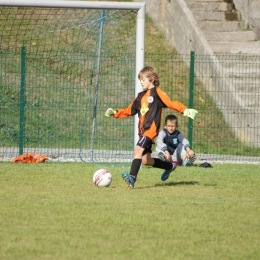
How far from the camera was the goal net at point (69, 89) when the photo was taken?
43.2ft

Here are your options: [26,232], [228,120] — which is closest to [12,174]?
[26,232]

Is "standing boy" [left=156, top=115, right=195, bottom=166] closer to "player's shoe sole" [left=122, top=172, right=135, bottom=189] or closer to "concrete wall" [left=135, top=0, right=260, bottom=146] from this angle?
"concrete wall" [left=135, top=0, right=260, bottom=146]

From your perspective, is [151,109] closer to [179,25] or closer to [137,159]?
[137,159]

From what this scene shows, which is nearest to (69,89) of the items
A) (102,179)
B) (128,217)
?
(102,179)

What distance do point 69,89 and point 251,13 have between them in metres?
6.87

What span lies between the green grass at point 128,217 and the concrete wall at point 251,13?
9003 millimetres

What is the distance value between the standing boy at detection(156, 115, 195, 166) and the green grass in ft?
5.02

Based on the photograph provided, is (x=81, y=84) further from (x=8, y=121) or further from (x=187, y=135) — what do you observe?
(x=187, y=135)

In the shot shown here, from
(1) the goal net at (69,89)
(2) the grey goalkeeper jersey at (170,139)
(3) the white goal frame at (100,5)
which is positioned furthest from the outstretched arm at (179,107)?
(1) the goal net at (69,89)

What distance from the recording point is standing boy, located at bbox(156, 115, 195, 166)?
11766 mm

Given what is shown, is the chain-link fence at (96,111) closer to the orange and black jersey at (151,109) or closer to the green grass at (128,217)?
the green grass at (128,217)

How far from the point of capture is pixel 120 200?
25.1ft

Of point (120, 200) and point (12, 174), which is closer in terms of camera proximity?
point (120, 200)

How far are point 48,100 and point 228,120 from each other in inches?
164
